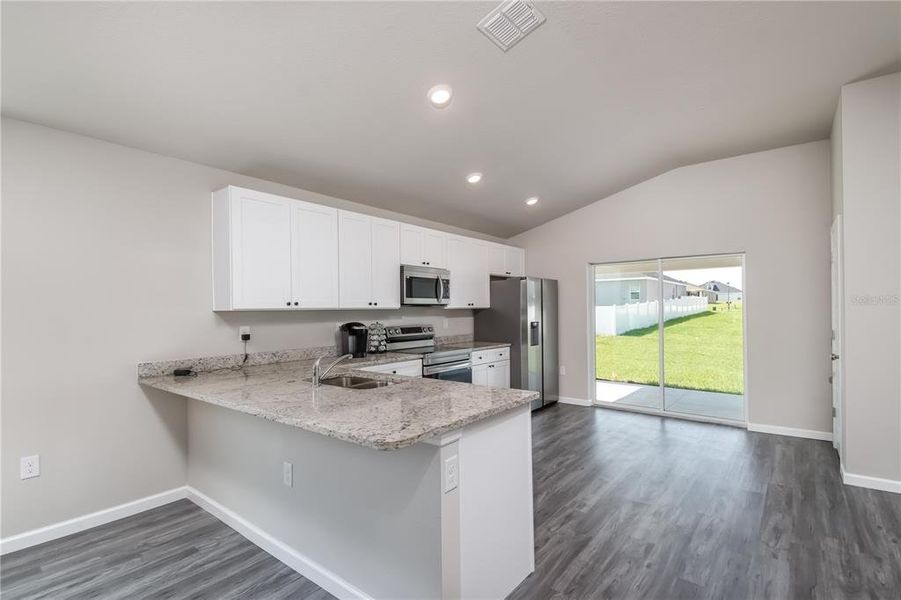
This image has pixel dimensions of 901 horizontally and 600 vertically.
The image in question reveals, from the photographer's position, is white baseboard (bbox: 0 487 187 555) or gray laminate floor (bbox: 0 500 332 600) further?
white baseboard (bbox: 0 487 187 555)

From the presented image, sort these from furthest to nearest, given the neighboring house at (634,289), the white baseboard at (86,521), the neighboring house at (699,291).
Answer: the neighboring house at (634,289), the neighboring house at (699,291), the white baseboard at (86,521)

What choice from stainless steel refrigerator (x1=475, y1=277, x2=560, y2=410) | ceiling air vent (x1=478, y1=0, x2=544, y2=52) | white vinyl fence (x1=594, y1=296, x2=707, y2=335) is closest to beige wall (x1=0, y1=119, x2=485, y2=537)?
ceiling air vent (x1=478, y1=0, x2=544, y2=52)

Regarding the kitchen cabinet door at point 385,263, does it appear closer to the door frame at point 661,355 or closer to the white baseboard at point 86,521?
the white baseboard at point 86,521

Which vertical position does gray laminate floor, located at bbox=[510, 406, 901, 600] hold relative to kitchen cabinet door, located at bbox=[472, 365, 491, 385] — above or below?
below

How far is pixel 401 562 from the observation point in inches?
69.7

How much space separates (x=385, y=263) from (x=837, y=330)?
408cm

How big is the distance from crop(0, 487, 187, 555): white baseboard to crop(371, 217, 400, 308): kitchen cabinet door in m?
2.16

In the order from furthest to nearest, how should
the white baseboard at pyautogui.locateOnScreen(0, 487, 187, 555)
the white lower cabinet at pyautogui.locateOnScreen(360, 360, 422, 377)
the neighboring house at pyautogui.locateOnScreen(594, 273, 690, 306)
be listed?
the neighboring house at pyautogui.locateOnScreen(594, 273, 690, 306)
the white lower cabinet at pyautogui.locateOnScreen(360, 360, 422, 377)
the white baseboard at pyautogui.locateOnScreen(0, 487, 187, 555)

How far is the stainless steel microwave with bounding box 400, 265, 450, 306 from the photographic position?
171 inches

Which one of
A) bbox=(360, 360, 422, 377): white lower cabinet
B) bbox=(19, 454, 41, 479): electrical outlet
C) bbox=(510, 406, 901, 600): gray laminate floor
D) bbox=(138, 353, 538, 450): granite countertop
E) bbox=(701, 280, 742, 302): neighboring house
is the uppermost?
bbox=(701, 280, 742, 302): neighboring house

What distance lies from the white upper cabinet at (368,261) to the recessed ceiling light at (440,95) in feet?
4.48

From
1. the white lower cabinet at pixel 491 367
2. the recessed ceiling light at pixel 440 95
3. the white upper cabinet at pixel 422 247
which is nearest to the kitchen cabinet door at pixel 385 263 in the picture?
the white upper cabinet at pixel 422 247

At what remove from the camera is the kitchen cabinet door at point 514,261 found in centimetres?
591

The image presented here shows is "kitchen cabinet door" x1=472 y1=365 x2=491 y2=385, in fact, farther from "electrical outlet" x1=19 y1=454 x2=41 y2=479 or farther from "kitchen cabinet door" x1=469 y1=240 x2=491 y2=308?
"electrical outlet" x1=19 y1=454 x2=41 y2=479
